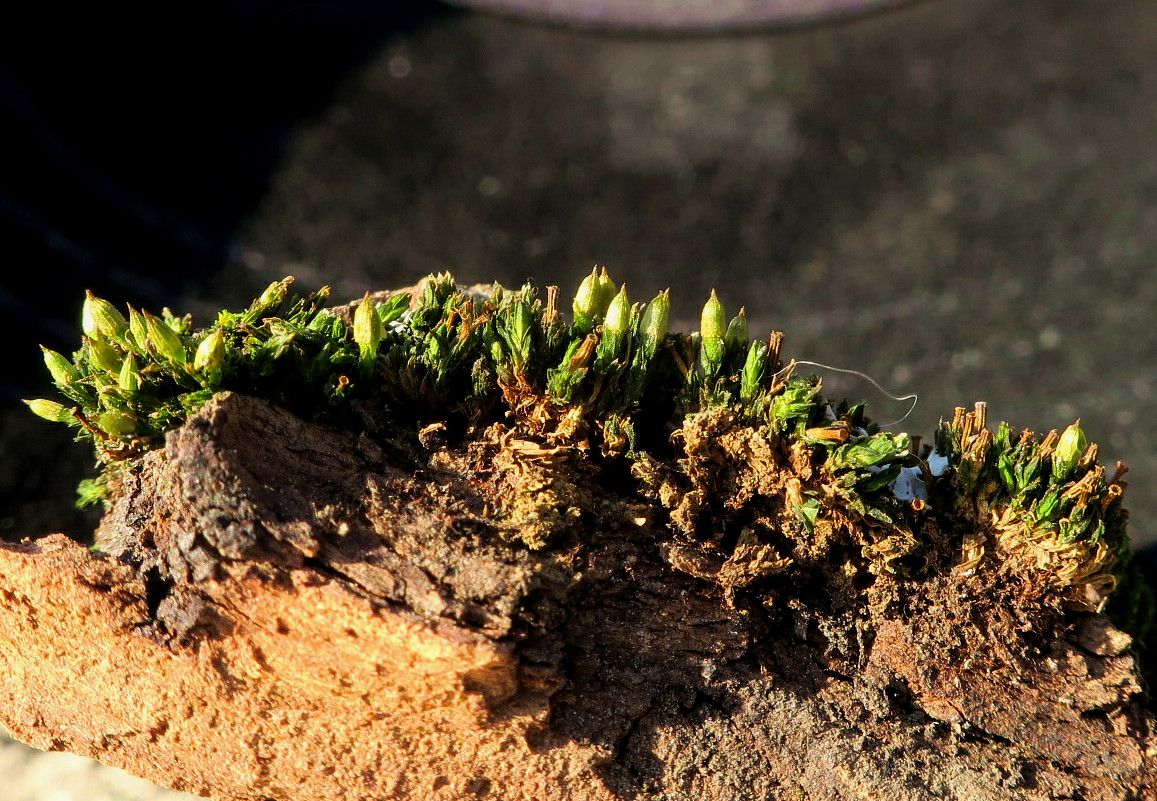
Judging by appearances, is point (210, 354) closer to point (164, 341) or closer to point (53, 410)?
point (164, 341)

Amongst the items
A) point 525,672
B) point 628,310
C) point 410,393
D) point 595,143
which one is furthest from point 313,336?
point 595,143

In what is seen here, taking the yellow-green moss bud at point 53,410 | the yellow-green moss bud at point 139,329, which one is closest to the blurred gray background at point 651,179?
the yellow-green moss bud at point 53,410

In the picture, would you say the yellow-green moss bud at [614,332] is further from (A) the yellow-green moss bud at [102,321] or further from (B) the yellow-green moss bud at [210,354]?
(A) the yellow-green moss bud at [102,321]

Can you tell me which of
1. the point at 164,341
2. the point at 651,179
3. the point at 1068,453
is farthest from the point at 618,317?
the point at 651,179

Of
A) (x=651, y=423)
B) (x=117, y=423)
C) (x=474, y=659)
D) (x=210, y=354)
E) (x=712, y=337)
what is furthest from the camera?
(x=651, y=423)

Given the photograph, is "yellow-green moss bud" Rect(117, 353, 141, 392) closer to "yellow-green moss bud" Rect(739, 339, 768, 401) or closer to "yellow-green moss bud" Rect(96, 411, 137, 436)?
"yellow-green moss bud" Rect(96, 411, 137, 436)
